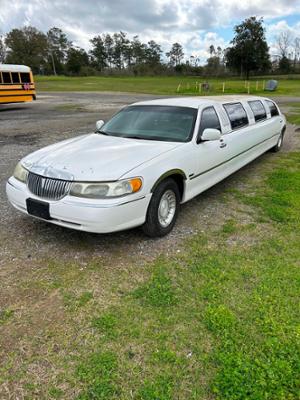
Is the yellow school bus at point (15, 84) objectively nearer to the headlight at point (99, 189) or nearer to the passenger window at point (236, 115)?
the passenger window at point (236, 115)

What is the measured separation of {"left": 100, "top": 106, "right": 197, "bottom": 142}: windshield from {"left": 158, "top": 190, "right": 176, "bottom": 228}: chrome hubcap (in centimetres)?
76

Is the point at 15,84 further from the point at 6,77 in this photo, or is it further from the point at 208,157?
the point at 208,157

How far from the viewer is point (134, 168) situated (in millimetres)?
3199

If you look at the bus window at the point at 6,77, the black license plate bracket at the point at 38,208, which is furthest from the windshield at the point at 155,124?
the bus window at the point at 6,77

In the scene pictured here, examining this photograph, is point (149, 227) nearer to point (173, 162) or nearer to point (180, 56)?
point (173, 162)

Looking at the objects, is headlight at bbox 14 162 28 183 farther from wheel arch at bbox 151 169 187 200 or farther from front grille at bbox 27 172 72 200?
wheel arch at bbox 151 169 187 200

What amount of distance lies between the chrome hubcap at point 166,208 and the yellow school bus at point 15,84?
1561 cm

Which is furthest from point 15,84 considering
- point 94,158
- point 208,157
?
point 94,158

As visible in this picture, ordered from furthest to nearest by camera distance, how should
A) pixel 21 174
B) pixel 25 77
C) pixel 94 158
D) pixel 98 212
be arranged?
pixel 25 77 < pixel 21 174 < pixel 94 158 < pixel 98 212

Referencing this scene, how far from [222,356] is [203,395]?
307 millimetres

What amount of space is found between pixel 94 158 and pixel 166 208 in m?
1.03

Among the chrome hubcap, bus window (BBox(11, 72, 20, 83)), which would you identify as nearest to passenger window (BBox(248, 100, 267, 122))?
→ the chrome hubcap

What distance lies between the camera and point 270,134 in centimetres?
675

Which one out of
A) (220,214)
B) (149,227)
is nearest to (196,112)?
(220,214)
